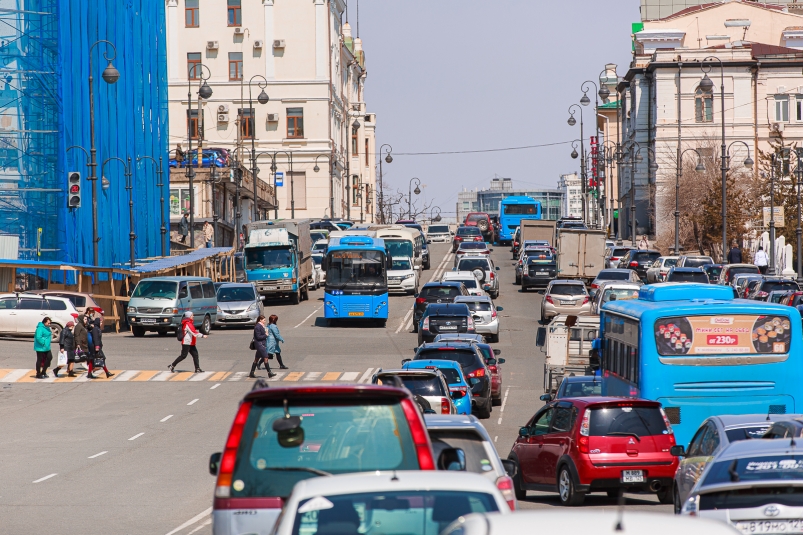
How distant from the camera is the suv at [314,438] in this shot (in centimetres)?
754

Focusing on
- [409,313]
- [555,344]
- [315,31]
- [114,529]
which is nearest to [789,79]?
[315,31]

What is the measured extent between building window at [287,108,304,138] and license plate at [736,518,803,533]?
91.7m

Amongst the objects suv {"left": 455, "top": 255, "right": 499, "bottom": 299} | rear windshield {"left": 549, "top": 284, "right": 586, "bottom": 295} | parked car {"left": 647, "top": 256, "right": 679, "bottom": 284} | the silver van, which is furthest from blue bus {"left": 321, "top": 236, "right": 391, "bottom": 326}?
parked car {"left": 647, "top": 256, "right": 679, "bottom": 284}

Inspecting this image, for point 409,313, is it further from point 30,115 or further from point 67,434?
point 67,434

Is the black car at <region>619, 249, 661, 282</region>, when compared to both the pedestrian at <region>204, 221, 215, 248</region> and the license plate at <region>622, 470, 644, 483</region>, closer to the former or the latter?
the pedestrian at <region>204, 221, 215, 248</region>

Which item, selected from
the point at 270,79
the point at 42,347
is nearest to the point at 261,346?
the point at 42,347

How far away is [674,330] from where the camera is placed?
58.3ft

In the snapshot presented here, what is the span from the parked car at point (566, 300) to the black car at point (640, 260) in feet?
47.1

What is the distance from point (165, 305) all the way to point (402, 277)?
54.7ft

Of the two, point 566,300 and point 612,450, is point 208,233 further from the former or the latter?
point 612,450

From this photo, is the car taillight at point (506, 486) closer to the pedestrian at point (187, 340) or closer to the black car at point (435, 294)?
the pedestrian at point (187, 340)

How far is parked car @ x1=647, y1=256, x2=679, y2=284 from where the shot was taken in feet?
172

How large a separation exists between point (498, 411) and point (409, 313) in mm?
21284

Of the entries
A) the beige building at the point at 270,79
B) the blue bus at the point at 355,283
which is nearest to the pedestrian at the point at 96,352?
the blue bus at the point at 355,283
